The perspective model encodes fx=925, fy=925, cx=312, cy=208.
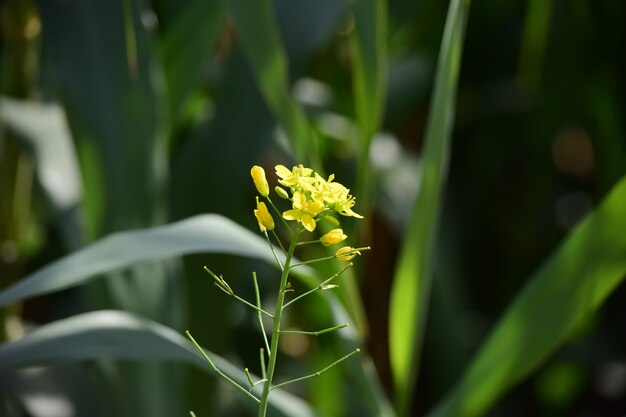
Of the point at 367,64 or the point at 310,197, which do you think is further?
the point at 367,64

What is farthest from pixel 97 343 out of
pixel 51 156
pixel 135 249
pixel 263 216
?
pixel 51 156

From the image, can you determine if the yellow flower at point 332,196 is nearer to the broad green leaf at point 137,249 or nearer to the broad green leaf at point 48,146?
the broad green leaf at point 137,249

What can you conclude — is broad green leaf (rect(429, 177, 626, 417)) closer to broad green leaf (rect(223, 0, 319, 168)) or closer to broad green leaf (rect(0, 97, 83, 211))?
broad green leaf (rect(223, 0, 319, 168))

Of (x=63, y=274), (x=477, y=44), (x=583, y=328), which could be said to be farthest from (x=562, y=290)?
(x=477, y=44)

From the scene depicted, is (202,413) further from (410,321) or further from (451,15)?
(451,15)

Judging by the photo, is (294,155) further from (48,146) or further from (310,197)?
(310,197)

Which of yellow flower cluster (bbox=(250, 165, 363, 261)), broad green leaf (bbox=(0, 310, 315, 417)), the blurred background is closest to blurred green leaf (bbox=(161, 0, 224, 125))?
the blurred background
